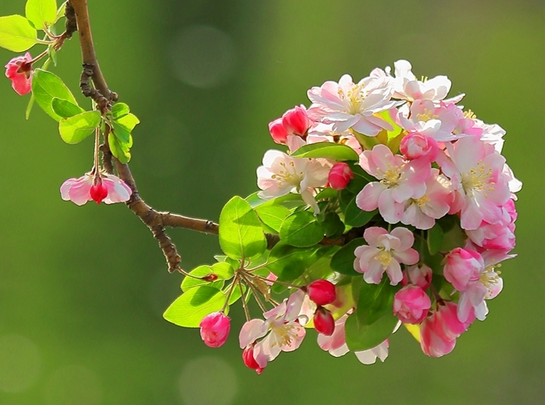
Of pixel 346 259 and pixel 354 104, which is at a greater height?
pixel 354 104

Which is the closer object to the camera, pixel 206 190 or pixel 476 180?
pixel 476 180

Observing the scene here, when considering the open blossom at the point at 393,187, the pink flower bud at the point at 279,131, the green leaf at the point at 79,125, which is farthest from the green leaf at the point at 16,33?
the open blossom at the point at 393,187

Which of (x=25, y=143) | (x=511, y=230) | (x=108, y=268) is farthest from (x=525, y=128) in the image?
(x=511, y=230)

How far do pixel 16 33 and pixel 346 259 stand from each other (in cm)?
38

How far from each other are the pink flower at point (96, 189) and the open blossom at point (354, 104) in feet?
0.59

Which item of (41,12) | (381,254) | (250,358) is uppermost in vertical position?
(41,12)

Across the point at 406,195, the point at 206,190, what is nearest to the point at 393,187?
the point at 406,195

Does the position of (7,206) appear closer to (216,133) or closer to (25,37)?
(216,133)

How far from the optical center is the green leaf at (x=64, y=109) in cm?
56

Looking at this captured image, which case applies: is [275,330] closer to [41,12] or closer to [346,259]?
[346,259]

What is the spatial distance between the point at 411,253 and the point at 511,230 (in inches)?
4.3

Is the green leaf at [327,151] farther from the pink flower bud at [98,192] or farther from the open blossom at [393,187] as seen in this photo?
the pink flower bud at [98,192]

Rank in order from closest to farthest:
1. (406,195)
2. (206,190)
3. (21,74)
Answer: (406,195) → (21,74) → (206,190)

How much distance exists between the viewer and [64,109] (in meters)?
0.56
